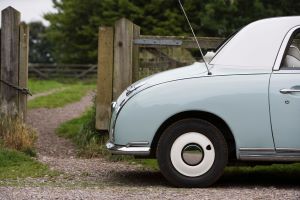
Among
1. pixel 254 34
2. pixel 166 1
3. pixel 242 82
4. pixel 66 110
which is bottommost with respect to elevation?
pixel 66 110

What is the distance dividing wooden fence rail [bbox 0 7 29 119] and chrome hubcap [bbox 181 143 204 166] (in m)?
3.56

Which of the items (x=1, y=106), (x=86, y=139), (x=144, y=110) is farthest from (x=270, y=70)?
(x=1, y=106)

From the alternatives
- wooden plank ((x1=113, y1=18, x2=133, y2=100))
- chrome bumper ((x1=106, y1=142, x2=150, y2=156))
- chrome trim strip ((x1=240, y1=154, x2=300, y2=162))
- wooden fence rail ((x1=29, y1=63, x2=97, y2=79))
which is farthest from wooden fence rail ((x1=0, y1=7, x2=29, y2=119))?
wooden fence rail ((x1=29, y1=63, x2=97, y2=79))

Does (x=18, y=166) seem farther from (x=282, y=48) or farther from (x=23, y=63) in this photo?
(x=282, y=48)

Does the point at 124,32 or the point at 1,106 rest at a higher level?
the point at 124,32

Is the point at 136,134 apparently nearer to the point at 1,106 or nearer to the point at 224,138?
the point at 224,138

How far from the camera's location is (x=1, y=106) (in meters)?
10.3

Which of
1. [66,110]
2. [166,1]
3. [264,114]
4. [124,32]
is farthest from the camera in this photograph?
[166,1]

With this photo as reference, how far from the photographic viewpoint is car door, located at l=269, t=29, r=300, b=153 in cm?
739

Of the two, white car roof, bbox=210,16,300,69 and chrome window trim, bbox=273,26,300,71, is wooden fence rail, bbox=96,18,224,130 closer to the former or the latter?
white car roof, bbox=210,16,300,69

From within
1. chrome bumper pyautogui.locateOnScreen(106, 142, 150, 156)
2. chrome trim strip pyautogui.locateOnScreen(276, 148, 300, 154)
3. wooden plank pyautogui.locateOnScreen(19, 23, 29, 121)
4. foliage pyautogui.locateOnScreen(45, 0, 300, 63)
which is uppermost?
foliage pyautogui.locateOnScreen(45, 0, 300, 63)

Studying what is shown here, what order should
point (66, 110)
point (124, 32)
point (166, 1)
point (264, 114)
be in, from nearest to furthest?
1. point (264, 114)
2. point (124, 32)
3. point (66, 110)
4. point (166, 1)

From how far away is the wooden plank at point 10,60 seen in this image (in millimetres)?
10305

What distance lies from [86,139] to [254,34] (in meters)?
3.51
